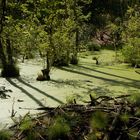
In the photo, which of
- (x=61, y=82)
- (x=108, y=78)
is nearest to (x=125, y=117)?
(x=61, y=82)

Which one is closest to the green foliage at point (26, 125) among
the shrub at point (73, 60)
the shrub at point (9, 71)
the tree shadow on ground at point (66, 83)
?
the tree shadow on ground at point (66, 83)

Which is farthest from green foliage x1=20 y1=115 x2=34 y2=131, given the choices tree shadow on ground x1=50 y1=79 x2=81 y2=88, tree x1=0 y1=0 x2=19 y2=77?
tree x1=0 y1=0 x2=19 y2=77

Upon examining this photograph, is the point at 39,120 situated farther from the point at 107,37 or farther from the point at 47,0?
the point at 107,37

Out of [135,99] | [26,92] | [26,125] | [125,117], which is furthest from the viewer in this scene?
[26,92]

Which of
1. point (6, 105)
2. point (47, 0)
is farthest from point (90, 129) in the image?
point (47, 0)

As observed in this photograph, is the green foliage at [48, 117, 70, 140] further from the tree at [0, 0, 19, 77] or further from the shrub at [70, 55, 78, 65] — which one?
the shrub at [70, 55, 78, 65]

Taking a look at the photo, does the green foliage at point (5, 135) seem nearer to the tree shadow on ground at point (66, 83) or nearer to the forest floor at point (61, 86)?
the forest floor at point (61, 86)

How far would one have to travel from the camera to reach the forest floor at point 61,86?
23.1 feet

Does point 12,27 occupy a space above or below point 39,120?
above

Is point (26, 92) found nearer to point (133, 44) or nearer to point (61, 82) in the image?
point (61, 82)

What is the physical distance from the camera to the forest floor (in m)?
7.04

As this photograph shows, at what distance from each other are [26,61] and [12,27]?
2629 millimetres

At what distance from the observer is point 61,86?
8.88 metres

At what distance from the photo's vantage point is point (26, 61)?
13.8 meters
